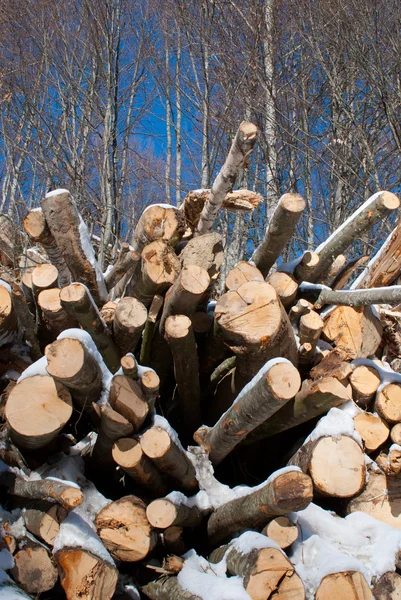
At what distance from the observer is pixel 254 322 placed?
262cm

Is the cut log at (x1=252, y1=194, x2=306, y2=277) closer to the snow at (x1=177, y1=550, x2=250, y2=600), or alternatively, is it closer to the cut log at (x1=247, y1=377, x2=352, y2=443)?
the cut log at (x1=247, y1=377, x2=352, y2=443)

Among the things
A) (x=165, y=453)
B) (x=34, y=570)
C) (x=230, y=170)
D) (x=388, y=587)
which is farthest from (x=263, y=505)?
(x=230, y=170)

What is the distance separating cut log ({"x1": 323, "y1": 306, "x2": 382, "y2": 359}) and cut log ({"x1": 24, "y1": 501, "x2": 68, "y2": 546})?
2196 mm

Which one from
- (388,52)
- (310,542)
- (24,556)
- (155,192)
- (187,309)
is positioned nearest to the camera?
(24,556)

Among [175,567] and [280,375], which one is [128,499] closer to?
[175,567]

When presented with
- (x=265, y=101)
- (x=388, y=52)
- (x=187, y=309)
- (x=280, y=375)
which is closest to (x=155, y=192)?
(x=265, y=101)

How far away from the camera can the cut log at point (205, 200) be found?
154 inches

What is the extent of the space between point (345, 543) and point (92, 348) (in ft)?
5.54

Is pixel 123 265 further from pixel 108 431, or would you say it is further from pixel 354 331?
pixel 354 331

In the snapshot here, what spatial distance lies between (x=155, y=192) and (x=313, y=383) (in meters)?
8.59

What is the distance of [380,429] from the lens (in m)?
3.08

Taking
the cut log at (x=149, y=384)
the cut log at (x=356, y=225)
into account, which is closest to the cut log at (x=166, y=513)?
the cut log at (x=149, y=384)

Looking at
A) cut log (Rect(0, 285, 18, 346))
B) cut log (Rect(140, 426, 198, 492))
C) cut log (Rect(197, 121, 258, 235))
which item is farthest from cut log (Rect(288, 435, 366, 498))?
cut log (Rect(0, 285, 18, 346))

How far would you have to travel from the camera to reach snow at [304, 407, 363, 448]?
2777 mm
